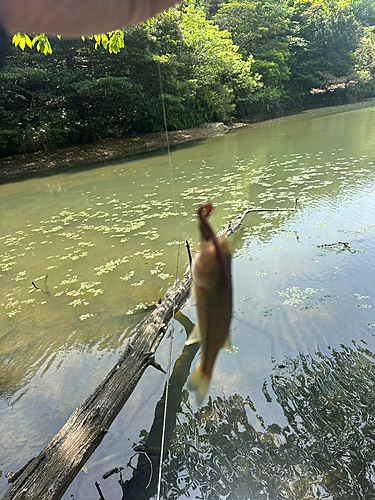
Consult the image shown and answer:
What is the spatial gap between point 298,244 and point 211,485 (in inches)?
171

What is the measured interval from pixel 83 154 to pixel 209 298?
19.4m

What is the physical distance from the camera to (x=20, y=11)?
0.69 metres

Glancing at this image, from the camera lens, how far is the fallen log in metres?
2.19

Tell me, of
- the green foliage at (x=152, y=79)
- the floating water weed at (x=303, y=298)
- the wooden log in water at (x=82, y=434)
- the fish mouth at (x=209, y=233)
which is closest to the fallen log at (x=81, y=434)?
the wooden log in water at (x=82, y=434)

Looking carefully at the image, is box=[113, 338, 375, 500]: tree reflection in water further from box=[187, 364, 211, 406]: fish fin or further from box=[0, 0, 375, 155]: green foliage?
box=[0, 0, 375, 155]: green foliage

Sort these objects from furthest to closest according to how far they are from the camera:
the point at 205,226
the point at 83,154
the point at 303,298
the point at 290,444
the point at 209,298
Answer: the point at 83,154 → the point at 303,298 → the point at 290,444 → the point at 209,298 → the point at 205,226

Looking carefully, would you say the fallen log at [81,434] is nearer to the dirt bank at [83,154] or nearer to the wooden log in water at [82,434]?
the wooden log in water at [82,434]

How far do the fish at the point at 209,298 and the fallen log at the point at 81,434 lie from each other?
2.33 metres

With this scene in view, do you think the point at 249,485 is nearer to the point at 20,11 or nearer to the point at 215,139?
the point at 20,11

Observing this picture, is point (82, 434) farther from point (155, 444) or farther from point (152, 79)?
point (152, 79)

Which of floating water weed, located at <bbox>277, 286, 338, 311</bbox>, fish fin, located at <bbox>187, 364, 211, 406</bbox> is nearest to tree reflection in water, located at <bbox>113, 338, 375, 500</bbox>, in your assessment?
floating water weed, located at <bbox>277, 286, 338, 311</bbox>

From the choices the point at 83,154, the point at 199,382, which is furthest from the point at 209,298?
the point at 83,154

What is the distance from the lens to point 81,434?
251 cm

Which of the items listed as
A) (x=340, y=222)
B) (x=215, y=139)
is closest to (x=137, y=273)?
(x=340, y=222)
